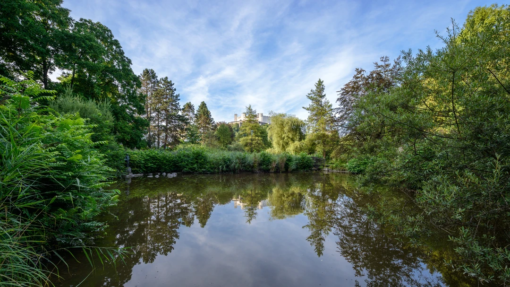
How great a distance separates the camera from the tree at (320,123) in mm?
17312

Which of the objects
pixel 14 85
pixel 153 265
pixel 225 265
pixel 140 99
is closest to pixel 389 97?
pixel 225 265

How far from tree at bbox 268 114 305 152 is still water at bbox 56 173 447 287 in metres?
14.9

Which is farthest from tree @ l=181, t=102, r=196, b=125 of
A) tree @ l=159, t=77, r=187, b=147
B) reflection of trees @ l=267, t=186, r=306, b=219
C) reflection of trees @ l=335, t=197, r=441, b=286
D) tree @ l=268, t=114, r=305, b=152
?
reflection of trees @ l=335, t=197, r=441, b=286

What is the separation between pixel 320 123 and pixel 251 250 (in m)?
16.9

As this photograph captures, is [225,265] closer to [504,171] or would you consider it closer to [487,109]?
[504,171]

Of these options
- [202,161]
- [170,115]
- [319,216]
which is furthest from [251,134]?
[319,216]

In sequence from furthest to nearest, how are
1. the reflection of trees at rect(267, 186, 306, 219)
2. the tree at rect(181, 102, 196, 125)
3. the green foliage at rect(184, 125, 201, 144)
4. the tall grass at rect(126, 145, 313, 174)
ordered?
1. the tree at rect(181, 102, 196, 125)
2. the green foliage at rect(184, 125, 201, 144)
3. the tall grass at rect(126, 145, 313, 174)
4. the reflection of trees at rect(267, 186, 306, 219)

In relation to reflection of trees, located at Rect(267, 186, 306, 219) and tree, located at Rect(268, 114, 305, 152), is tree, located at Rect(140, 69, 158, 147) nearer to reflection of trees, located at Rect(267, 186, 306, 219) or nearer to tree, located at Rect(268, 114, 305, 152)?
tree, located at Rect(268, 114, 305, 152)

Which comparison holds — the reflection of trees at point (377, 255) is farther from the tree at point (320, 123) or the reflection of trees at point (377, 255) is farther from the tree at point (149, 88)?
the tree at point (149, 88)

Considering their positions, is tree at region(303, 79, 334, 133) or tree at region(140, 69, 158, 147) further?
tree at region(140, 69, 158, 147)

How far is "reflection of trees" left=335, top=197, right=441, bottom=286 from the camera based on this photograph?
7.04 ft

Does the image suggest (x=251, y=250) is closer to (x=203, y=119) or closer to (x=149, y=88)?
(x=149, y=88)

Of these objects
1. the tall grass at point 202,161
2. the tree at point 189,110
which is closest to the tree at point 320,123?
the tall grass at point 202,161

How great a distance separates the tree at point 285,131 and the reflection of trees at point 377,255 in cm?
1596
